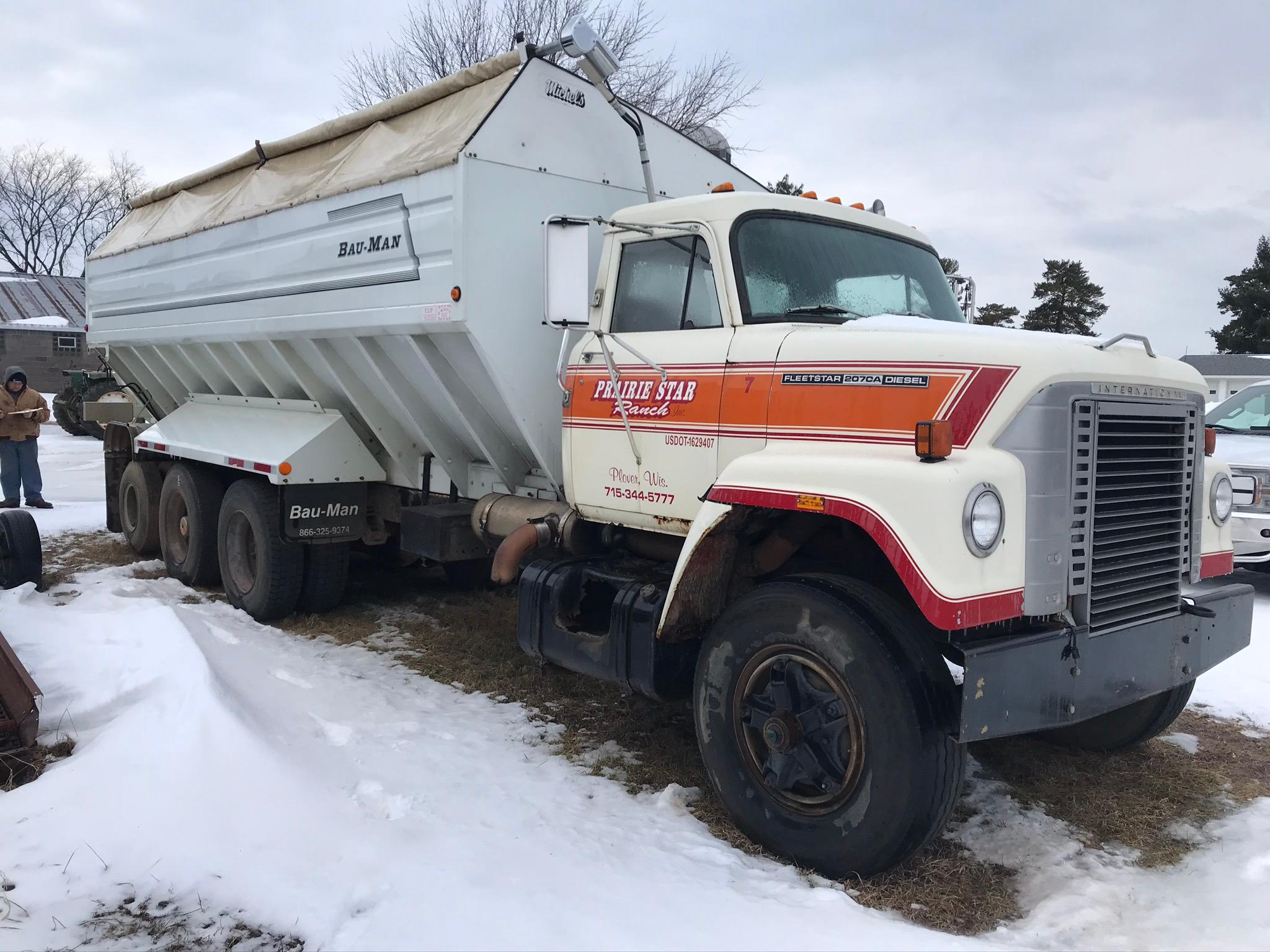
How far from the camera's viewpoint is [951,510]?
3.08m

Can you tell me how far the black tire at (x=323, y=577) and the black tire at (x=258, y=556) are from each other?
0.05 m

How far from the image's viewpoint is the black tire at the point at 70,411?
2341 centimetres

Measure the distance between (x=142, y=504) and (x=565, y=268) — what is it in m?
6.34

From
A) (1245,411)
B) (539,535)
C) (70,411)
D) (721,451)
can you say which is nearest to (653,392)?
(721,451)

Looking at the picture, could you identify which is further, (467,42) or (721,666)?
(467,42)

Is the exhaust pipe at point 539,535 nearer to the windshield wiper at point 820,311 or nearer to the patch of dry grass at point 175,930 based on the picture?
the windshield wiper at point 820,311

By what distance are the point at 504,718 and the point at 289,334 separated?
10.1 ft

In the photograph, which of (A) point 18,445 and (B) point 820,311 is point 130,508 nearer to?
(A) point 18,445

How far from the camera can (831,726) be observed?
11.2 feet

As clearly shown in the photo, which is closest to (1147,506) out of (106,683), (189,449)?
(106,683)

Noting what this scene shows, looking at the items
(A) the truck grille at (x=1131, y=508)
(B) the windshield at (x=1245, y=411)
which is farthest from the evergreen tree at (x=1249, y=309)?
(A) the truck grille at (x=1131, y=508)

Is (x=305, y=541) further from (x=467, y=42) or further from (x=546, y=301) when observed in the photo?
(x=467, y=42)

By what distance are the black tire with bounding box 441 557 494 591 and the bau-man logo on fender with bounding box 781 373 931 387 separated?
477cm

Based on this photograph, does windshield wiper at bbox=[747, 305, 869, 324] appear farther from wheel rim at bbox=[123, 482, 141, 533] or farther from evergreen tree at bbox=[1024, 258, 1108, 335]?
evergreen tree at bbox=[1024, 258, 1108, 335]
